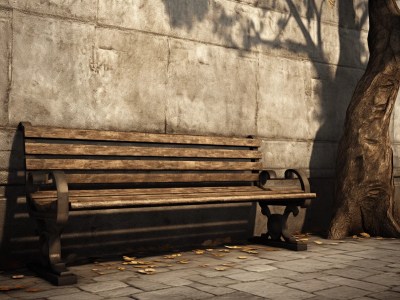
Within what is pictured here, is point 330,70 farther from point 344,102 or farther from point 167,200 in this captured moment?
point 167,200

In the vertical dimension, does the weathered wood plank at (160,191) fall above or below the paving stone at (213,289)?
above

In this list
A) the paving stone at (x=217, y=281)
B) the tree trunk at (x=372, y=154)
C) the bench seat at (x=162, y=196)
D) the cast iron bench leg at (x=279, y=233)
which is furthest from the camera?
the tree trunk at (x=372, y=154)

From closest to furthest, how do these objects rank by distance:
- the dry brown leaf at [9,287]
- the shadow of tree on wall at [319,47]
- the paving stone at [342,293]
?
the paving stone at [342,293] < the dry brown leaf at [9,287] < the shadow of tree on wall at [319,47]

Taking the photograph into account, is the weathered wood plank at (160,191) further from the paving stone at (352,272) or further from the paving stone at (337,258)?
the paving stone at (352,272)

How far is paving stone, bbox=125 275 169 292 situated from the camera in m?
3.91

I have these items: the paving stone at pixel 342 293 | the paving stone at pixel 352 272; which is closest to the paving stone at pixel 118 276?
the paving stone at pixel 342 293

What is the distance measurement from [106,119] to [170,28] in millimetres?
1249

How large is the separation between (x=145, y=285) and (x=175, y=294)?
0.35 metres

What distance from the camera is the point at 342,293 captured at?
384 centimetres

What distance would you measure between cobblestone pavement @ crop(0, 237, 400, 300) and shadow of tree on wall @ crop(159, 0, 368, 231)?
1689 mm

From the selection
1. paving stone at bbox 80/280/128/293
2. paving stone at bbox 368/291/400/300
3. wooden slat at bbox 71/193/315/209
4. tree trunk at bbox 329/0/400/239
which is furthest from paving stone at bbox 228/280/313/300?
tree trunk at bbox 329/0/400/239

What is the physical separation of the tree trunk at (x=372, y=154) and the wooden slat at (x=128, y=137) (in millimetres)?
1342

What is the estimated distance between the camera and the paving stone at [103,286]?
12.7ft

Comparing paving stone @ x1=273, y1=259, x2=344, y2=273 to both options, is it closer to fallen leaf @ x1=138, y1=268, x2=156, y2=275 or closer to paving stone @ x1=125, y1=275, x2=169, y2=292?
fallen leaf @ x1=138, y1=268, x2=156, y2=275
